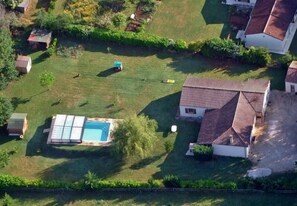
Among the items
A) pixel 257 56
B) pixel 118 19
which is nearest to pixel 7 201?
pixel 118 19

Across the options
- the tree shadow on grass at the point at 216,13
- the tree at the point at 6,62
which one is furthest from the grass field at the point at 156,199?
the tree shadow on grass at the point at 216,13

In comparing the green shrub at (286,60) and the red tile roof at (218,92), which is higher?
the green shrub at (286,60)

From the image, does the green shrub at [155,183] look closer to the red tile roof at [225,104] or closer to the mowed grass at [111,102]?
the mowed grass at [111,102]

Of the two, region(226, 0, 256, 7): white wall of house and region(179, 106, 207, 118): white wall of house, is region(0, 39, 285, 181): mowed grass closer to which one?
region(179, 106, 207, 118): white wall of house

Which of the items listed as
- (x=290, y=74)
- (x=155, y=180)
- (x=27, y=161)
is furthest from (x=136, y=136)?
(x=290, y=74)

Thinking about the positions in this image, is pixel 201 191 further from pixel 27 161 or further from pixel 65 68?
pixel 65 68

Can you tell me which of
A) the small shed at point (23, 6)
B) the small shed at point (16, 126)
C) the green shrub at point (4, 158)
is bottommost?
the green shrub at point (4, 158)
